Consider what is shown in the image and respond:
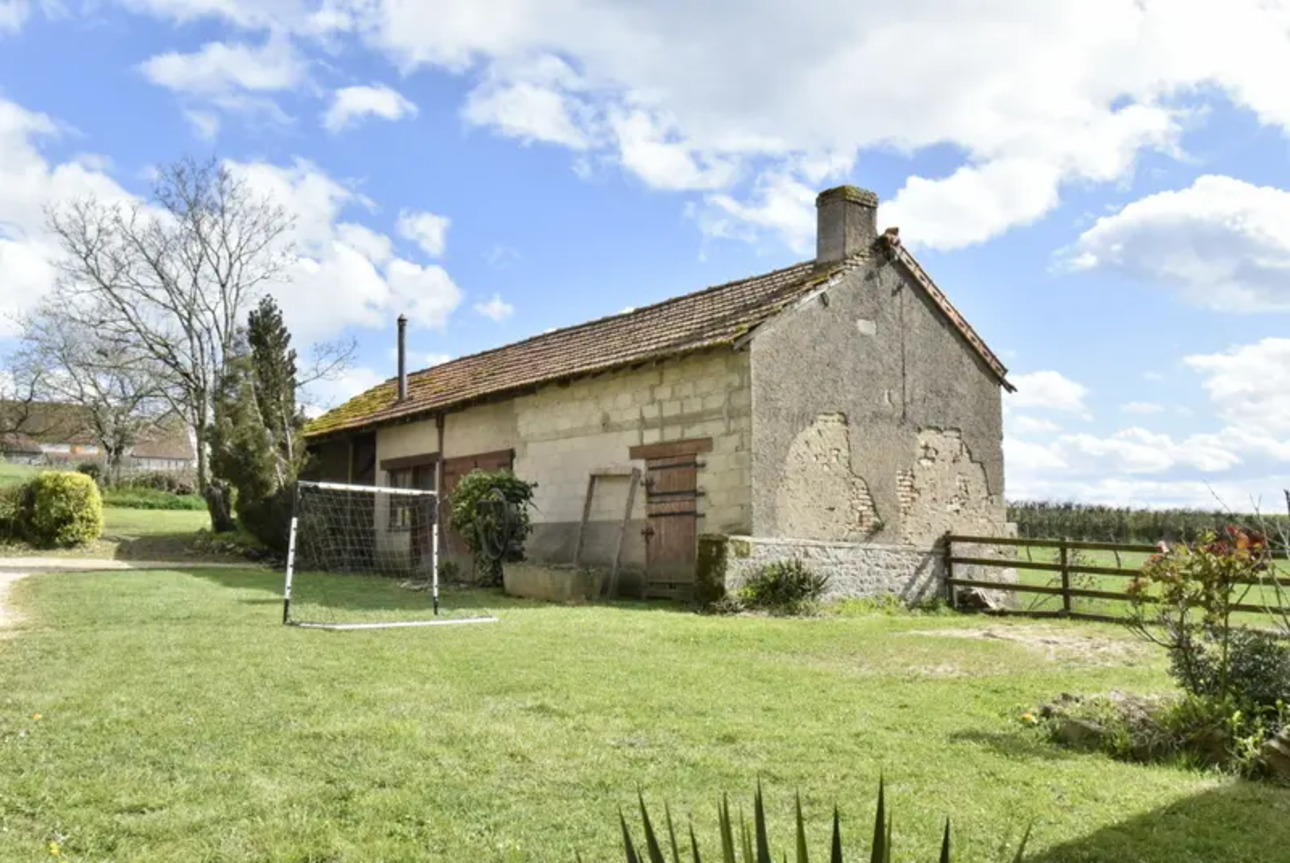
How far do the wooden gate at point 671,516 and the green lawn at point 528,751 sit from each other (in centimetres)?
535

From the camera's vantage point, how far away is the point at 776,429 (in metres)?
14.6

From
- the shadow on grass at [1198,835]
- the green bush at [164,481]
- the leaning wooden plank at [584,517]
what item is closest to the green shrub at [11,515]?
the leaning wooden plank at [584,517]

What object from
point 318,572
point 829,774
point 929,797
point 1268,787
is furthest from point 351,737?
point 318,572

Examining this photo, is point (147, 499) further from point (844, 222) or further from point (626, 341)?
point (844, 222)

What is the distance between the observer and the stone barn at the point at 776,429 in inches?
574

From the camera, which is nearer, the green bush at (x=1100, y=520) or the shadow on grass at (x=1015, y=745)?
the shadow on grass at (x=1015, y=745)

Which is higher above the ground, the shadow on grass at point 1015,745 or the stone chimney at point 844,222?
the stone chimney at point 844,222

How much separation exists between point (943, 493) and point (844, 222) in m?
4.90

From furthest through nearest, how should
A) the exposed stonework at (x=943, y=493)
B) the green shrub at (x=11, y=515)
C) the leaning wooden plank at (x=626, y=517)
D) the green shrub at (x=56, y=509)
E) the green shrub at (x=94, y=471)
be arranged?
the green shrub at (x=94, y=471) → the green shrub at (x=11, y=515) → the green shrub at (x=56, y=509) → the exposed stonework at (x=943, y=493) → the leaning wooden plank at (x=626, y=517)

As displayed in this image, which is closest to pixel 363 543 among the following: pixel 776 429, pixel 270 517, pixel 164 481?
pixel 270 517

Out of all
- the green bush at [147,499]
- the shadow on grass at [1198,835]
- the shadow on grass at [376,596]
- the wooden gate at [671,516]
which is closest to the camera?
the shadow on grass at [1198,835]

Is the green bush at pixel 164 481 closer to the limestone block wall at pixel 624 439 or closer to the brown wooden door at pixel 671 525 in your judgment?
the limestone block wall at pixel 624 439

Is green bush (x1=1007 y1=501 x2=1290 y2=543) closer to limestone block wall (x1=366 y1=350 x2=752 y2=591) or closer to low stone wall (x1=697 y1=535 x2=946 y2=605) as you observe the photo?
low stone wall (x1=697 y1=535 x2=946 y2=605)

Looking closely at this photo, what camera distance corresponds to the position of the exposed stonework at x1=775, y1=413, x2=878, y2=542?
14750 millimetres
